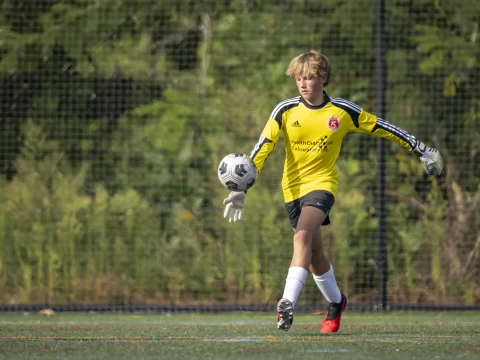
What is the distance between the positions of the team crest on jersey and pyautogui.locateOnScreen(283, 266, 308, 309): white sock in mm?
1030

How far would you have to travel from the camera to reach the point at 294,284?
6852 mm

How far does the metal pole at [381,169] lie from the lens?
1094 centimetres

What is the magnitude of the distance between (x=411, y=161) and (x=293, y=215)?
5133mm

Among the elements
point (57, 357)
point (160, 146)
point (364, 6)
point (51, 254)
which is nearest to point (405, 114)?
point (364, 6)

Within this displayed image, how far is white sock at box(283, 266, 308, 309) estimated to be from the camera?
6769 millimetres

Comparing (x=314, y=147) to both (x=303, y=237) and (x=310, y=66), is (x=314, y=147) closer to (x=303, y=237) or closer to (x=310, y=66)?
(x=310, y=66)

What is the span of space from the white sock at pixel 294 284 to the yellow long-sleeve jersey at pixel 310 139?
603 mm

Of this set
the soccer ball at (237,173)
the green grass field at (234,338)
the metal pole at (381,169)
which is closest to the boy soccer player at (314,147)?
the soccer ball at (237,173)

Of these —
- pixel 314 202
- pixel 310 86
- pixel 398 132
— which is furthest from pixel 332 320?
pixel 310 86

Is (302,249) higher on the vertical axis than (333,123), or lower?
lower

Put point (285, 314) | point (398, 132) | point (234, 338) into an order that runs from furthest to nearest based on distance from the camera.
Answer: point (398, 132) → point (234, 338) → point (285, 314)

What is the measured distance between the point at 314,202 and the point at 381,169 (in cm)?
399

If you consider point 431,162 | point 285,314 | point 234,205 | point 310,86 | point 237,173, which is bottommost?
point 285,314

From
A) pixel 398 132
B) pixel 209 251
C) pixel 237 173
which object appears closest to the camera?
pixel 237 173
